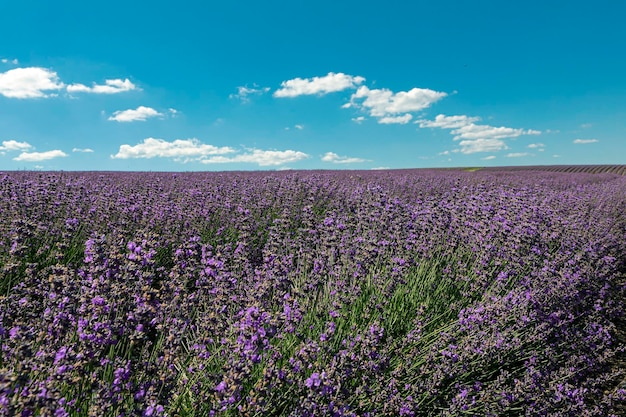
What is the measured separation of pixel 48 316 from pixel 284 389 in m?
1.24

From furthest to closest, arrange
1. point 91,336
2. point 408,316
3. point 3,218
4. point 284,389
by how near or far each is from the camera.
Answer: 1. point 3,218
2. point 408,316
3. point 284,389
4. point 91,336

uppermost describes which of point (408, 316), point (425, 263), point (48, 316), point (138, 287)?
point (138, 287)

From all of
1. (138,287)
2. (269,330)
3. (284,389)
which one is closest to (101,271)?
(138,287)

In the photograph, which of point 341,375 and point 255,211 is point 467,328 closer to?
point 341,375

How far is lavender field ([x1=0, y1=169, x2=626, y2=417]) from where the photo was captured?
1.62 metres

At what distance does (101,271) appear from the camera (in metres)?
1.83

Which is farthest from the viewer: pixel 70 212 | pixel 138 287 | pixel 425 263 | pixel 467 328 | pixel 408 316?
pixel 70 212

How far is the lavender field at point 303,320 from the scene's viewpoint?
1621mm

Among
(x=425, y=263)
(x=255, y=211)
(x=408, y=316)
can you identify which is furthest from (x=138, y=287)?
(x=255, y=211)

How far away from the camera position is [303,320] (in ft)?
8.63

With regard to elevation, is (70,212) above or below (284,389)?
above

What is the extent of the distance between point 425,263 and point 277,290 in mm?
1681

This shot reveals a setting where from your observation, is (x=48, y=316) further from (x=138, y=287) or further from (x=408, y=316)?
(x=408, y=316)

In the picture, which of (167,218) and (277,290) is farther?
(167,218)
